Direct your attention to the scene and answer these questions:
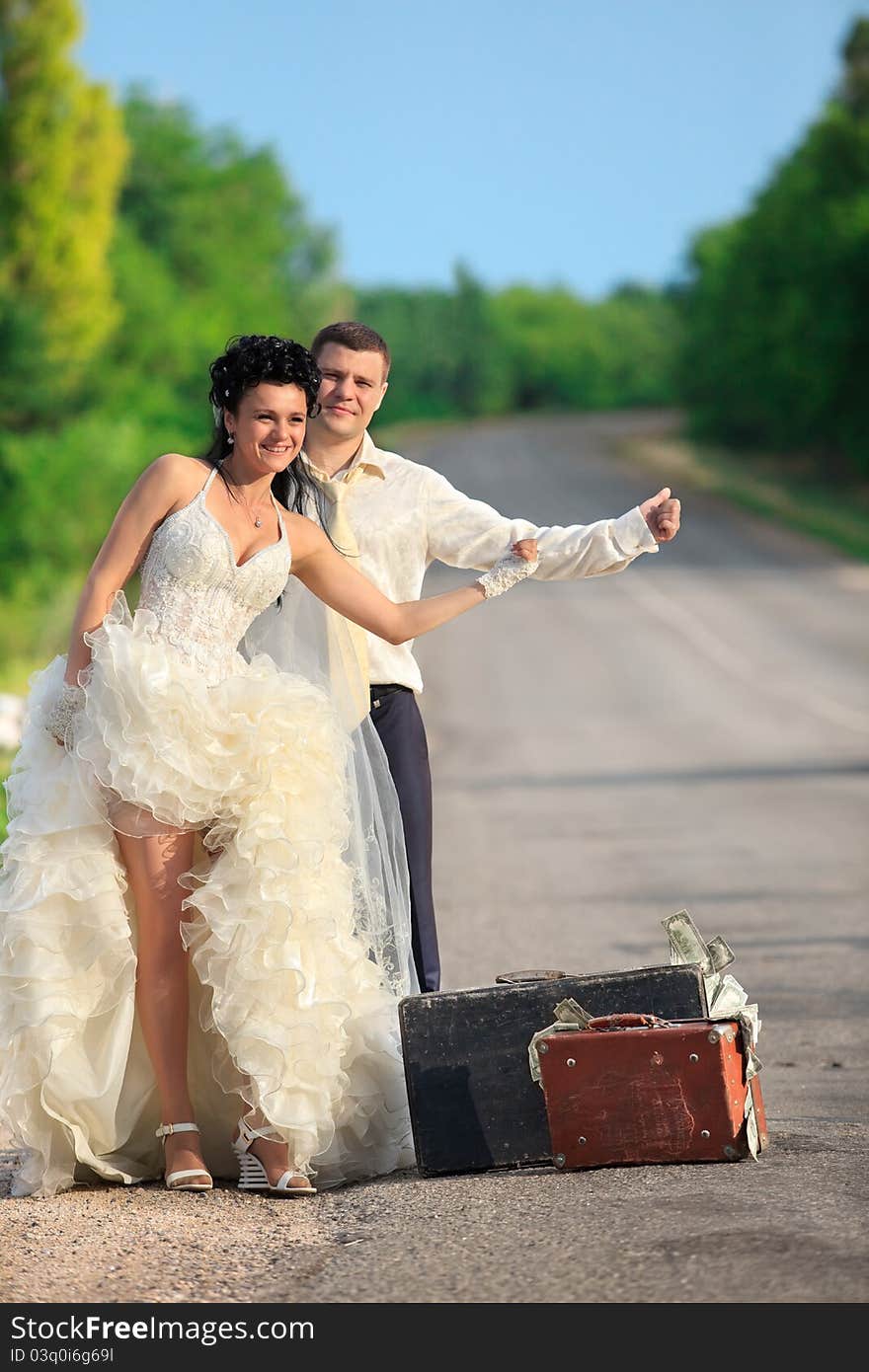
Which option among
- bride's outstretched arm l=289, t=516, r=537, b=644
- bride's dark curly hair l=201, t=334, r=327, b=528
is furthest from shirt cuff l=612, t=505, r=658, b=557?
bride's dark curly hair l=201, t=334, r=327, b=528

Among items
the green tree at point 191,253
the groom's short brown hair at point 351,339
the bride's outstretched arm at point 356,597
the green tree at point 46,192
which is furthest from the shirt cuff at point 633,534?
the green tree at point 191,253

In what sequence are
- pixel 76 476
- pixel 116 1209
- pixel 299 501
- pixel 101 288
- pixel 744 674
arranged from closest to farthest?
pixel 116 1209 → pixel 299 501 → pixel 744 674 → pixel 76 476 → pixel 101 288

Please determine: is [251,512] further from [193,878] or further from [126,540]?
[193,878]

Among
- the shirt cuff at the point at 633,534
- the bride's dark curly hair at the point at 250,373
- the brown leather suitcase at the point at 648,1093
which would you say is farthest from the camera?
the shirt cuff at the point at 633,534

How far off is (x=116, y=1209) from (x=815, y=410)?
58.2 m

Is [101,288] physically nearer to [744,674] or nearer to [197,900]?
[744,674]

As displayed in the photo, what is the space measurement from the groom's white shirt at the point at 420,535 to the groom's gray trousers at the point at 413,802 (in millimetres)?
79

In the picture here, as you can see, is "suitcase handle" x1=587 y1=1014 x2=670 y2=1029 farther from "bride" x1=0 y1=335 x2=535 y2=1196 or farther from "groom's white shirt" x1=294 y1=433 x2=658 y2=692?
"groom's white shirt" x1=294 y1=433 x2=658 y2=692

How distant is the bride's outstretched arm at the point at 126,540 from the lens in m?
5.20

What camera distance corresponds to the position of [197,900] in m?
5.14

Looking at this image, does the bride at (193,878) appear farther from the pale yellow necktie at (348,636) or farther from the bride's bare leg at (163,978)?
the pale yellow necktie at (348,636)

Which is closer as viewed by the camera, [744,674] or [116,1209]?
[116,1209]

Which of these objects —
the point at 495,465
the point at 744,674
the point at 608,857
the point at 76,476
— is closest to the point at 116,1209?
the point at 608,857

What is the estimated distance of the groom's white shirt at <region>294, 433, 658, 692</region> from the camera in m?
5.93
